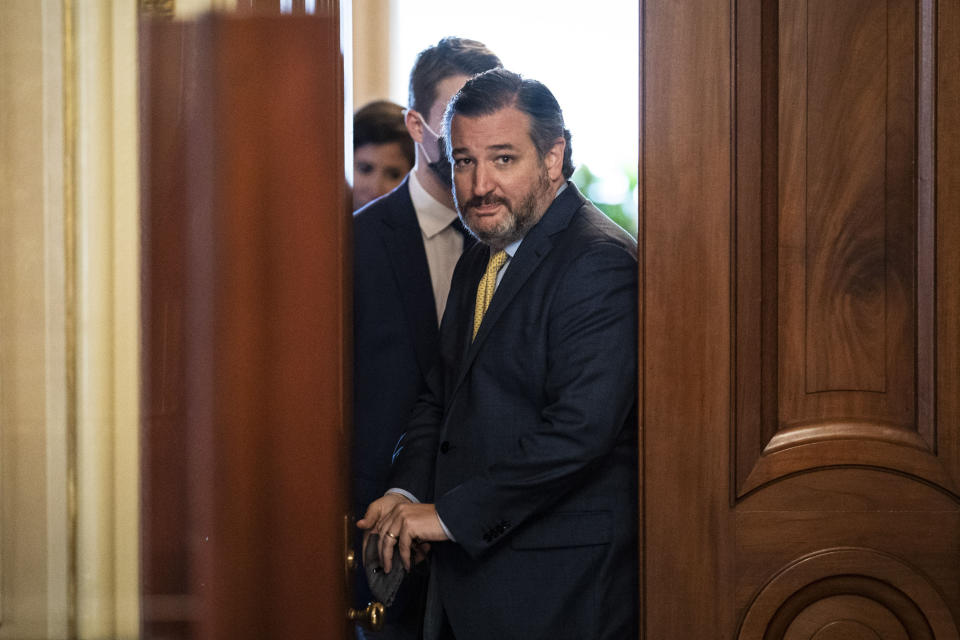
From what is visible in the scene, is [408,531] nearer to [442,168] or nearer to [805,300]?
[805,300]

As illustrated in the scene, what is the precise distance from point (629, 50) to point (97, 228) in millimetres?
2703

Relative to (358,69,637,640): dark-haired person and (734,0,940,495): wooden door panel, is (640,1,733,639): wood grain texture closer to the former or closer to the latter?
(734,0,940,495): wooden door panel

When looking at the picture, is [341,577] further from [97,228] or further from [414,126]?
[414,126]

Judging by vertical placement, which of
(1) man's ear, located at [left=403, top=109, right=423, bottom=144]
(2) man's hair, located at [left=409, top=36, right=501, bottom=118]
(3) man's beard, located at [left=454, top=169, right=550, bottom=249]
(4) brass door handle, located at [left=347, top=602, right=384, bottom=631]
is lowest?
(4) brass door handle, located at [left=347, top=602, right=384, bottom=631]

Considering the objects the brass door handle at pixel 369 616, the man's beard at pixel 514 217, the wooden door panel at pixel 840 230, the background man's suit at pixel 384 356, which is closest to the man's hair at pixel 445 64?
the background man's suit at pixel 384 356

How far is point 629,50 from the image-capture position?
3.51 meters

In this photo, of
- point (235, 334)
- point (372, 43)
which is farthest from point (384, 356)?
point (372, 43)

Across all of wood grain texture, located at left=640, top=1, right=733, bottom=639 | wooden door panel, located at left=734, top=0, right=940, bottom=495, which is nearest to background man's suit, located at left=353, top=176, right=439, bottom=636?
wood grain texture, located at left=640, top=1, right=733, bottom=639

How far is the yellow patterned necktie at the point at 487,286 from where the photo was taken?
194cm

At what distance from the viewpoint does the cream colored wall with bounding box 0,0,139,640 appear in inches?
48.7

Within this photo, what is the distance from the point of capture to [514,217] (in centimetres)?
192

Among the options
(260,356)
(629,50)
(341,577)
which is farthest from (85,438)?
(629,50)

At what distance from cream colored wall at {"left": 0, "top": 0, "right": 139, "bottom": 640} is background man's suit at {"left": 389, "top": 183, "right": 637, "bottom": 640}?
0.64 m

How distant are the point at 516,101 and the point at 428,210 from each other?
672 mm
